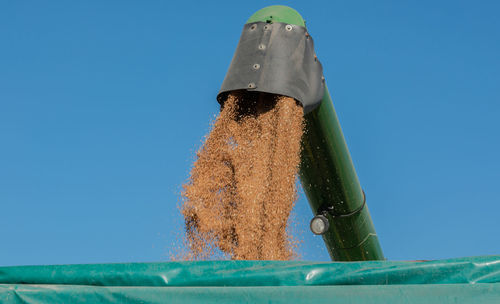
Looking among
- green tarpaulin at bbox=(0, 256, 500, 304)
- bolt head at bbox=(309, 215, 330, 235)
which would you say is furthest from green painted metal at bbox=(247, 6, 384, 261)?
green tarpaulin at bbox=(0, 256, 500, 304)

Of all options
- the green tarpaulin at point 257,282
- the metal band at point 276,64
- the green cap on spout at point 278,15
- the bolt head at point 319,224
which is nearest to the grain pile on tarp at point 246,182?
the metal band at point 276,64

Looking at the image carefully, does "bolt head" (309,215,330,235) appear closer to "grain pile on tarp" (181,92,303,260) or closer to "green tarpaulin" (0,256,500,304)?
"grain pile on tarp" (181,92,303,260)

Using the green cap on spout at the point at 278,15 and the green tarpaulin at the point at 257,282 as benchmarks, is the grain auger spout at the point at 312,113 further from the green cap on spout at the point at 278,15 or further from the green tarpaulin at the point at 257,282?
the green tarpaulin at the point at 257,282

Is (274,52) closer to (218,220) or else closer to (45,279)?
(218,220)

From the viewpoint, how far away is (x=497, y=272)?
1.85 meters

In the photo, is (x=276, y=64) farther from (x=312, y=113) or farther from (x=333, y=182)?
(x=333, y=182)

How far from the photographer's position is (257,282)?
6.25ft

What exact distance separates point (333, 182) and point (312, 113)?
0.83 m

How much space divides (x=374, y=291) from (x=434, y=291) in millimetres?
175

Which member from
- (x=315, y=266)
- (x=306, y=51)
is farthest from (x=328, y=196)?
(x=315, y=266)

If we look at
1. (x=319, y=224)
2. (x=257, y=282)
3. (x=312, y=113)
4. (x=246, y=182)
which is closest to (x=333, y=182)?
(x=319, y=224)

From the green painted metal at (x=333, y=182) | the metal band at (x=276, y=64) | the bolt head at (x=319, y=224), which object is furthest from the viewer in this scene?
the bolt head at (x=319, y=224)

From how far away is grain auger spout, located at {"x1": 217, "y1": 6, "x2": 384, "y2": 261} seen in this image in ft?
12.3

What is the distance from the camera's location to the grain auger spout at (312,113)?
374 centimetres
